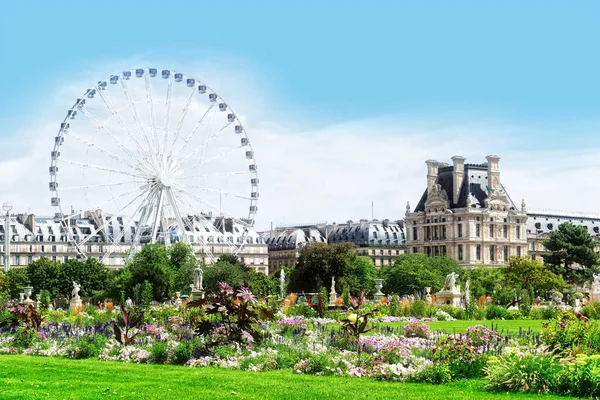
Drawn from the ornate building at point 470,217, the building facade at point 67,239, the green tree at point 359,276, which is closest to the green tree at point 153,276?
the green tree at point 359,276

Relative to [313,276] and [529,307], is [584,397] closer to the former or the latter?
[529,307]

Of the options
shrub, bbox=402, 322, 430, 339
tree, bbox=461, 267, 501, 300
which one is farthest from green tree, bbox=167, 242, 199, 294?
shrub, bbox=402, 322, 430, 339

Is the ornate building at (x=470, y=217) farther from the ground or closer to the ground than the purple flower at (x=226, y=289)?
farther from the ground

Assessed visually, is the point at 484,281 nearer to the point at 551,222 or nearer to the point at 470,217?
the point at 470,217

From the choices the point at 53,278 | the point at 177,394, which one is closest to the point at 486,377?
the point at 177,394

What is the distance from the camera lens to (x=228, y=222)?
14038 cm

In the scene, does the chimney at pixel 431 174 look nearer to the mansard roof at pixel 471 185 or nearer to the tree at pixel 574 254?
the mansard roof at pixel 471 185

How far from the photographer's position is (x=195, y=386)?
16.5 m

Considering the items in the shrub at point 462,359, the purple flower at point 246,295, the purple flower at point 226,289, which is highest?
the purple flower at point 226,289

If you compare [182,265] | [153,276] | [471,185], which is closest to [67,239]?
[182,265]

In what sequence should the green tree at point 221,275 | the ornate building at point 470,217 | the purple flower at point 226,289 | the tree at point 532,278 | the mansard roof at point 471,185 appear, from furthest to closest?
the mansard roof at point 471,185 → the ornate building at point 470,217 → the green tree at point 221,275 → the tree at point 532,278 → the purple flower at point 226,289

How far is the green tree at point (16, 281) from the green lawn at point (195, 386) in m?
70.4

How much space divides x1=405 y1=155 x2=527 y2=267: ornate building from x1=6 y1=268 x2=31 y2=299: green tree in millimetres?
55145

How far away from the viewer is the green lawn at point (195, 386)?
15.4m
